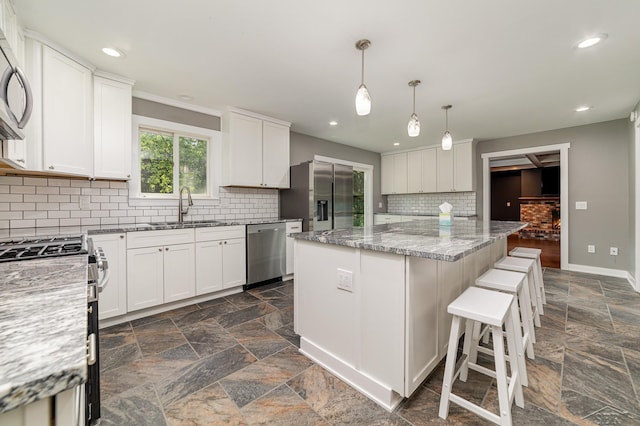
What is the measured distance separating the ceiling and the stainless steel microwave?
0.82m

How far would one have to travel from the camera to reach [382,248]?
1.49 meters

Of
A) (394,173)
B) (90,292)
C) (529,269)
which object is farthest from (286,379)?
(394,173)

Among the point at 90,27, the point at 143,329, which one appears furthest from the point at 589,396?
the point at 90,27

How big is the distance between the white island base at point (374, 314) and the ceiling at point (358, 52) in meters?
1.60

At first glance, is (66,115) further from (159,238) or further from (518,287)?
(518,287)

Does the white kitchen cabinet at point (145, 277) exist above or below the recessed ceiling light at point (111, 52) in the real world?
below

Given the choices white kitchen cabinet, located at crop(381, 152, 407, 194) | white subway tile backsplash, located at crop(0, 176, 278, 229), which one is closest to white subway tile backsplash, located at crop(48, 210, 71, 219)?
white subway tile backsplash, located at crop(0, 176, 278, 229)

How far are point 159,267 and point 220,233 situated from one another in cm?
72

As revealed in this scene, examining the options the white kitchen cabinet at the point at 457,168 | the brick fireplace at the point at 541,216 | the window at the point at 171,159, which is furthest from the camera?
the brick fireplace at the point at 541,216

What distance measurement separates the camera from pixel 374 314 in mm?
1586

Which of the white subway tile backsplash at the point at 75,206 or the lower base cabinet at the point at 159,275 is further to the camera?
the lower base cabinet at the point at 159,275

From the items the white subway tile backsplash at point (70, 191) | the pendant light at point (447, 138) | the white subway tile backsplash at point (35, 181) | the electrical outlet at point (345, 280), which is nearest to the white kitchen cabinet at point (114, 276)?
the white subway tile backsplash at point (70, 191)

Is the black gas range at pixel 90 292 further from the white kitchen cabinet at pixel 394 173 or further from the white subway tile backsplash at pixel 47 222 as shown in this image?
the white kitchen cabinet at pixel 394 173

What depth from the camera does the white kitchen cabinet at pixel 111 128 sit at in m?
2.63
